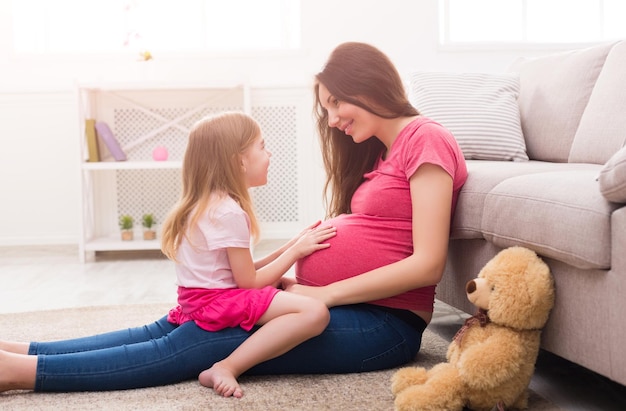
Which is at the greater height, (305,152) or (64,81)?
(64,81)

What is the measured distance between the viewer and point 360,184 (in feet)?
6.15

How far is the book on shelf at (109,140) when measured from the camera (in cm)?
380

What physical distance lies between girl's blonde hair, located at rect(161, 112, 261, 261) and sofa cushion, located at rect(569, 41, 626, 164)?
1.12m

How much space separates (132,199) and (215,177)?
2.54 metres

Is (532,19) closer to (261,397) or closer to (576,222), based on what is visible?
(576,222)

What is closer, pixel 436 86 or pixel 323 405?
pixel 323 405

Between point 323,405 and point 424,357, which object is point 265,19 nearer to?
point 424,357

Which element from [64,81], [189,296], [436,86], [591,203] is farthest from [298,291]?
[64,81]

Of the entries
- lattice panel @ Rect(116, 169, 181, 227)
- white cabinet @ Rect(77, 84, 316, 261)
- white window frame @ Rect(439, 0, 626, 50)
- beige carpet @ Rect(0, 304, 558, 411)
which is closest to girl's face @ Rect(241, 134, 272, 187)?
beige carpet @ Rect(0, 304, 558, 411)

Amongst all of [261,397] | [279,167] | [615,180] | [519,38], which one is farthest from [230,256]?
[519,38]

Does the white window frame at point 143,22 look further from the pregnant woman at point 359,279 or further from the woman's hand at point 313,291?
the woman's hand at point 313,291

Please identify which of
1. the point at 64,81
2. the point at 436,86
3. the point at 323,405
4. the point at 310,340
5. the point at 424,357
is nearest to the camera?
the point at 323,405

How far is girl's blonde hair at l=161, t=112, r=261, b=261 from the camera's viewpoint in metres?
1.67

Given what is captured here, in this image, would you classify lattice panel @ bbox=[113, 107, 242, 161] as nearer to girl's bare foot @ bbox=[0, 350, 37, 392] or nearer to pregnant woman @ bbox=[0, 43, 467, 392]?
pregnant woman @ bbox=[0, 43, 467, 392]
